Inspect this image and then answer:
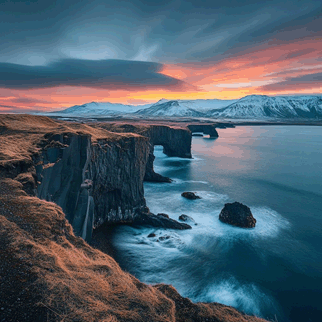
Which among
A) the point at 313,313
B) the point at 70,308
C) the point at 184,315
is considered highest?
the point at 70,308

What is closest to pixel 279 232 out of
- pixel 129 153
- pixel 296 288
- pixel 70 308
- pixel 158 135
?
pixel 296 288

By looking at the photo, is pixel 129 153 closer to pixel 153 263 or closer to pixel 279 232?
pixel 153 263

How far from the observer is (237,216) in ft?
128

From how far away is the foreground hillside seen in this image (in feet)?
26.1

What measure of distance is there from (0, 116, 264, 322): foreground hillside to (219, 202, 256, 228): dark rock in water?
27969mm

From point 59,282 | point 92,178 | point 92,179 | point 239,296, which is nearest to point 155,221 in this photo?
point 92,179

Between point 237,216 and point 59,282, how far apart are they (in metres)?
35.7

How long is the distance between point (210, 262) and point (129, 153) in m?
22.8

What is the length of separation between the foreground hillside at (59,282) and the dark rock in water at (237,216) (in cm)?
2797

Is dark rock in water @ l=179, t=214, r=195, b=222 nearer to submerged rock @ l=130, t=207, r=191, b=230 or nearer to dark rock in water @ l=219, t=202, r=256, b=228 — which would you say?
submerged rock @ l=130, t=207, r=191, b=230

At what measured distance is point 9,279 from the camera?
850 centimetres

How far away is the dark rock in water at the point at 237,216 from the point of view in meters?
38.0

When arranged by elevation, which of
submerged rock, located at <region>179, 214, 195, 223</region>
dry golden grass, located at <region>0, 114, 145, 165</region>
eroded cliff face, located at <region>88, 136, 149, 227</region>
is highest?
dry golden grass, located at <region>0, 114, 145, 165</region>

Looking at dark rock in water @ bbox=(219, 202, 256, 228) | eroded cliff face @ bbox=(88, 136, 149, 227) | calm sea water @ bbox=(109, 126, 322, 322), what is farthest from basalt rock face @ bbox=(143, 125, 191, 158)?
dark rock in water @ bbox=(219, 202, 256, 228)
